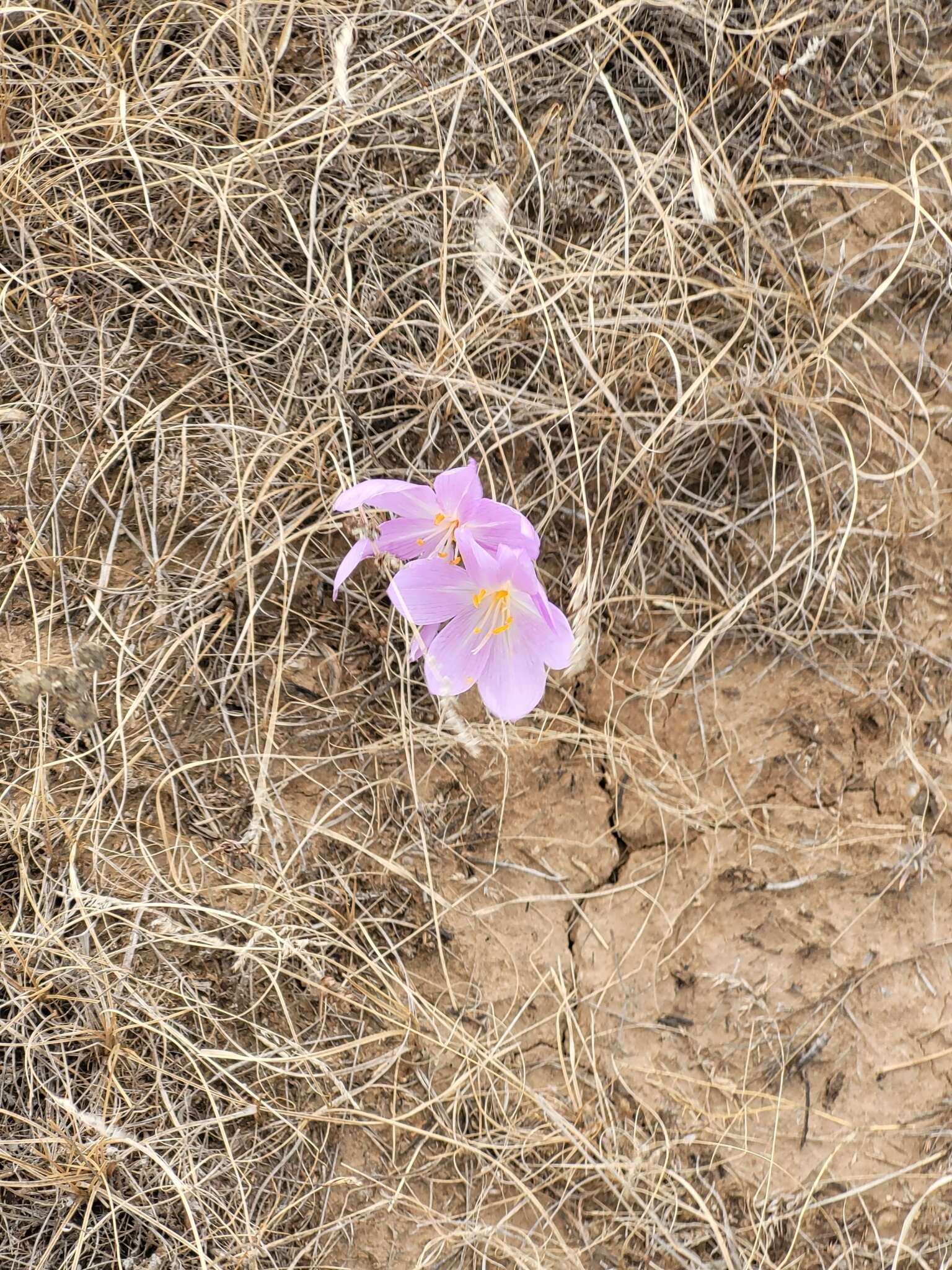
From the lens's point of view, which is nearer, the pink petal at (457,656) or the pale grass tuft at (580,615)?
the pink petal at (457,656)

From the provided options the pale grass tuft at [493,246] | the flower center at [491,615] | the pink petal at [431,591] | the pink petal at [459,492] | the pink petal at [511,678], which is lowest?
the pink petal at [511,678]

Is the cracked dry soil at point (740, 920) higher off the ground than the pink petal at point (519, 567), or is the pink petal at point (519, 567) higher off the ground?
the pink petal at point (519, 567)

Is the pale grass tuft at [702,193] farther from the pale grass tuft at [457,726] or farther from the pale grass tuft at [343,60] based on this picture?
the pale grass tuft at [457,726]

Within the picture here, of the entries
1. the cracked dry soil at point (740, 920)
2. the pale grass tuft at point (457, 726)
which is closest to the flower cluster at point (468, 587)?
the pale grass tuft at point (457, 726)

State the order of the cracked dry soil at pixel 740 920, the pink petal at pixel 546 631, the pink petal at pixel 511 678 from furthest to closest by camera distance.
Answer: the cracked dry soil at pixel 740 920 → the pink petal at pixel 511 678 → the pink petal at pixel 546 631

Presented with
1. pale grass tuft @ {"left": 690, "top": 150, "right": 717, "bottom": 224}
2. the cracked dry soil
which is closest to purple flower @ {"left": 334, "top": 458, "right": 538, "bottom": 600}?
the cracked dry soil

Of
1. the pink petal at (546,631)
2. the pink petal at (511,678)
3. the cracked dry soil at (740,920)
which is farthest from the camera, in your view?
the cracked dry soil at (740,920)

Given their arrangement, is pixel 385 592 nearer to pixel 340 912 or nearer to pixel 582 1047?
pixel 340 912

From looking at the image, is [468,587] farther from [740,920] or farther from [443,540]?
[740,920]
